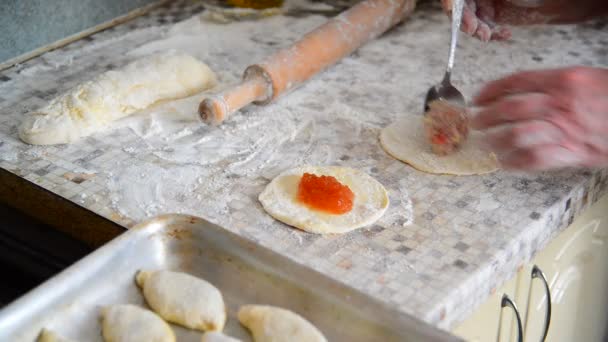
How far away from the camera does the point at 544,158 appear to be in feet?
4.00

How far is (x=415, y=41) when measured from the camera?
6.14 ft

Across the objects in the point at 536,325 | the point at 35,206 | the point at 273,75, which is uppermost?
the point at 273,75

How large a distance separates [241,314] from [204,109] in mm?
548

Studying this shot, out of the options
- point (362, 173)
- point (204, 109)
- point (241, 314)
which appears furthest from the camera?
point (204, 109)

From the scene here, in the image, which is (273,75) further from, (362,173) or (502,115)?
(502,115)

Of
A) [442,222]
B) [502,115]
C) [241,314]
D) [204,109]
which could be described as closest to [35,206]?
[204,109]

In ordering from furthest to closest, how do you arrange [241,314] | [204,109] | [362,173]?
1. [204,109]
2. [362,173]
3. [241,314]

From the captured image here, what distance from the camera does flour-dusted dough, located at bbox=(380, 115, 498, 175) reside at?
1.36m

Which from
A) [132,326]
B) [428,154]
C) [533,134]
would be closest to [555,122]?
[533,134]

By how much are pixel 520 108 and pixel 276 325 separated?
0.55 meters

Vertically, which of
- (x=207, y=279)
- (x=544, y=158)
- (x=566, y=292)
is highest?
(x=544, y=158)

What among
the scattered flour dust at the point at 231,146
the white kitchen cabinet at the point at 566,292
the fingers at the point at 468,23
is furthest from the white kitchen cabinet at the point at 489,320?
the fingers at the point at 468,23

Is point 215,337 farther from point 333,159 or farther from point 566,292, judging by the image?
point 566,292

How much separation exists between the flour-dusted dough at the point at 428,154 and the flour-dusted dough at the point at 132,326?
1.88 ft
